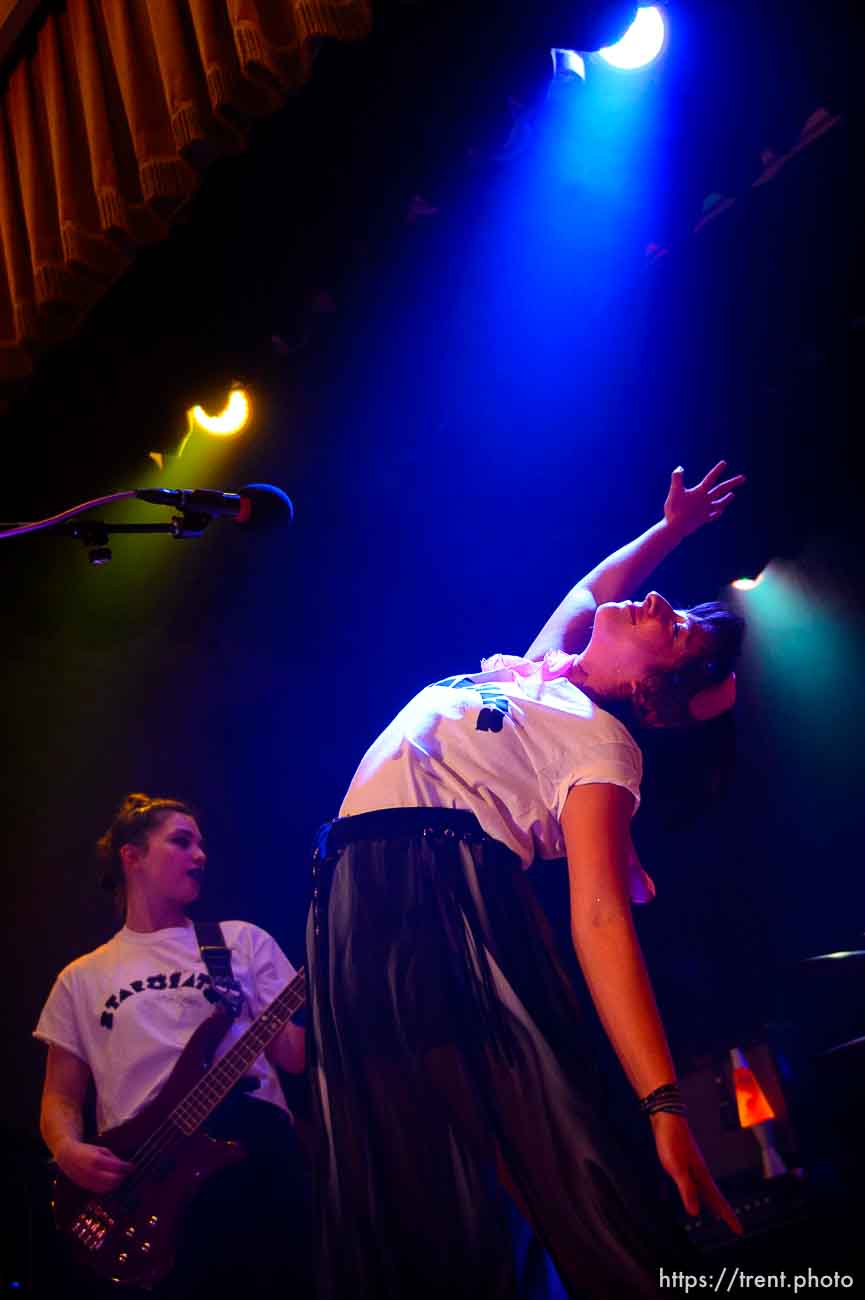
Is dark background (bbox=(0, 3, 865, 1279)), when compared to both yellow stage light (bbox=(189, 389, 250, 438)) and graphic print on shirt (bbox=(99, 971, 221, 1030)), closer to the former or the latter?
yellow stage light (bbox=(189, 389, 250, 438))

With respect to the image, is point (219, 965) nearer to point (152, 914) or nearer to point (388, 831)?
point (152, 914)

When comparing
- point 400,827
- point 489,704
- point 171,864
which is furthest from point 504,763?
point 171,864

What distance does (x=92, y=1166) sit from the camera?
2729 millimetres

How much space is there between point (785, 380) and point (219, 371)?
179cm

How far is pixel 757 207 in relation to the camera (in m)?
2.68

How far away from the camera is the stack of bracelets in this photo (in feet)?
4.96

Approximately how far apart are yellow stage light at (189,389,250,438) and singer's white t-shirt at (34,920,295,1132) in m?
1.71

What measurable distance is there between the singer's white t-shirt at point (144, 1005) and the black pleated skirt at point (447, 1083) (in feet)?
4.49

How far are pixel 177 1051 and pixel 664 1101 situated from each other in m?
1.83

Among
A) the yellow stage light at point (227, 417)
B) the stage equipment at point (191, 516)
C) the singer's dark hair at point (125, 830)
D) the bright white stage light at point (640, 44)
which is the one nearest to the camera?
the stage equipment at point (191, 516)

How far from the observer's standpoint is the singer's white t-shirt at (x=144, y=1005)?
286 cm

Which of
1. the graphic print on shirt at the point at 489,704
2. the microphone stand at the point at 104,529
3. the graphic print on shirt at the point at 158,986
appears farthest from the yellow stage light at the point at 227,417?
the graphic print on shirt at the point at 158,986

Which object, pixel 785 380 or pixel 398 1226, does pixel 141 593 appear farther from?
pixel 398 1226

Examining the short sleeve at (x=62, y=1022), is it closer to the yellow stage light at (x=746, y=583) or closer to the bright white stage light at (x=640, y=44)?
the yellow stage light at (x=746, y=583)
